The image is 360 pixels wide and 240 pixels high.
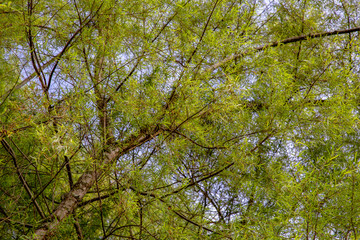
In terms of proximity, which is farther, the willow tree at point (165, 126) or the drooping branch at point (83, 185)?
the drooping branch at point (83, 185)

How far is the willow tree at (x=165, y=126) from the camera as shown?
1.65 m

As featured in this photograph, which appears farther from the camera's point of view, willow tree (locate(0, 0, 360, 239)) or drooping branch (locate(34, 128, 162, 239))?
drooping branch (locate(34, 128, 162, 239))

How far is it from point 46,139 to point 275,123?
129cm

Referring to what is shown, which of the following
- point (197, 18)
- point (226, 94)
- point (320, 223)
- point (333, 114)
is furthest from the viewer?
point (197, 18)

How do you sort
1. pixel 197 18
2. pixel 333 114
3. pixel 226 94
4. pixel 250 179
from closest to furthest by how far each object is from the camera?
pixel 226 94, pixel 333 114, pixel 250 179, pixel 197 18

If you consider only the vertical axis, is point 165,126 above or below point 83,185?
above

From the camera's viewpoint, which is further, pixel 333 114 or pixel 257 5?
pixel 257 5

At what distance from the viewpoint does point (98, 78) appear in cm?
212

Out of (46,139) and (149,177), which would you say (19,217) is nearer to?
(149,177)

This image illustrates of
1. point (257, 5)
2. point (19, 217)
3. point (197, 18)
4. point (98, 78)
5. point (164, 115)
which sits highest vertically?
point (257, 5)

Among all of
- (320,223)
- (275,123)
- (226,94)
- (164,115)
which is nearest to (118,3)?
(164,115)

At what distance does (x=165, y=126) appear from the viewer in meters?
1.86

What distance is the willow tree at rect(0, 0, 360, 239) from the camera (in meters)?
1.65

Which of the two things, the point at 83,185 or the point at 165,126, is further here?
the point at 83,185
